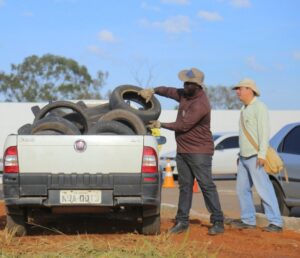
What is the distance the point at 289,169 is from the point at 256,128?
2.28m

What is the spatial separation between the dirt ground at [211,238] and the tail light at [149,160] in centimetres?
77

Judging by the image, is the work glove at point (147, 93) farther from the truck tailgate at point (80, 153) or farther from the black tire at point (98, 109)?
the truck tailgate at point (80, 153)

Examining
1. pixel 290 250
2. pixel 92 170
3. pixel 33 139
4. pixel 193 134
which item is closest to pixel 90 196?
pixel 92 170

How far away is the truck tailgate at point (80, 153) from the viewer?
7.33 metres

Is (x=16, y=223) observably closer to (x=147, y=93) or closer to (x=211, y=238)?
(x=211, y=238)

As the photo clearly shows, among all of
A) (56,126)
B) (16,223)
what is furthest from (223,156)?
(16,223)

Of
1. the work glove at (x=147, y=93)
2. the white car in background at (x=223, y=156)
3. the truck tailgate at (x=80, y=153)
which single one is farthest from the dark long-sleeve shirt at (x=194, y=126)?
the white car in background at (x=223, y=156)

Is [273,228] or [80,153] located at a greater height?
[80,153]

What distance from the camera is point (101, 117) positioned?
850cm

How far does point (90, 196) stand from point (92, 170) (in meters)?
0.29

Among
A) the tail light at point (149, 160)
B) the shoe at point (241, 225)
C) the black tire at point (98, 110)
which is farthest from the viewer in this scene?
the black tire at point (98, 110)

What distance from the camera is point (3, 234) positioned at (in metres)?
7.24

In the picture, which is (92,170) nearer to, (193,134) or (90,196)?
(90,196)

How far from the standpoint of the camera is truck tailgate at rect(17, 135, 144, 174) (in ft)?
24.0
